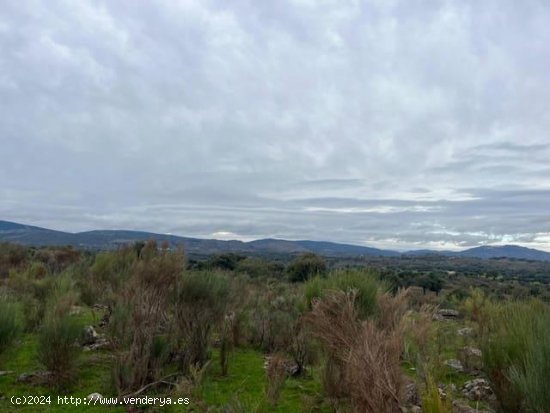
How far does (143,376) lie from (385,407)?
19.4ft

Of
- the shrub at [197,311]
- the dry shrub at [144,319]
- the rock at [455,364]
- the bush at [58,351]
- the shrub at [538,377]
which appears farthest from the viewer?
the rock at [455,364]

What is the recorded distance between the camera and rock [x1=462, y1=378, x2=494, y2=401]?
31.5 ft

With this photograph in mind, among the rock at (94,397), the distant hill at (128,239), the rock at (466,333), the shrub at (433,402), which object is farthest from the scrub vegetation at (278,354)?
the distant hill at (128,239)

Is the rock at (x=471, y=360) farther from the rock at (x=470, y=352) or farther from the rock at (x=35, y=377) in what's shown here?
the rock at (x=35, y=377)

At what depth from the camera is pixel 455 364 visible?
1345 cm

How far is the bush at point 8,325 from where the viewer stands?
1056cm

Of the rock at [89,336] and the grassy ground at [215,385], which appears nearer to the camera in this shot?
the grassy ground at [215,385]

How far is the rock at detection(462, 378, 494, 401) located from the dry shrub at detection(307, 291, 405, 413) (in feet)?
10.1

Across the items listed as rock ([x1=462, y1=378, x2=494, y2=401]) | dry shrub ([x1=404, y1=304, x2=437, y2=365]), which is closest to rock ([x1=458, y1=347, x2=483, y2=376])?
rock ([x1=462, y1=378, x2=494, y2=401])

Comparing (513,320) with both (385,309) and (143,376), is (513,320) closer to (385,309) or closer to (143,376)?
(385,309)

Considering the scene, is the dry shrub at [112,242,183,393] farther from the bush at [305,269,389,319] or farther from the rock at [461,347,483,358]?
the rock at [461,347,483,358]

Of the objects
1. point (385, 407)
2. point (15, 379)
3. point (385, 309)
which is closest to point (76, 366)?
point (15, 379)

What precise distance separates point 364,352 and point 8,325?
7993mm

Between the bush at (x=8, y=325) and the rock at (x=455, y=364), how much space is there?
10073mm
